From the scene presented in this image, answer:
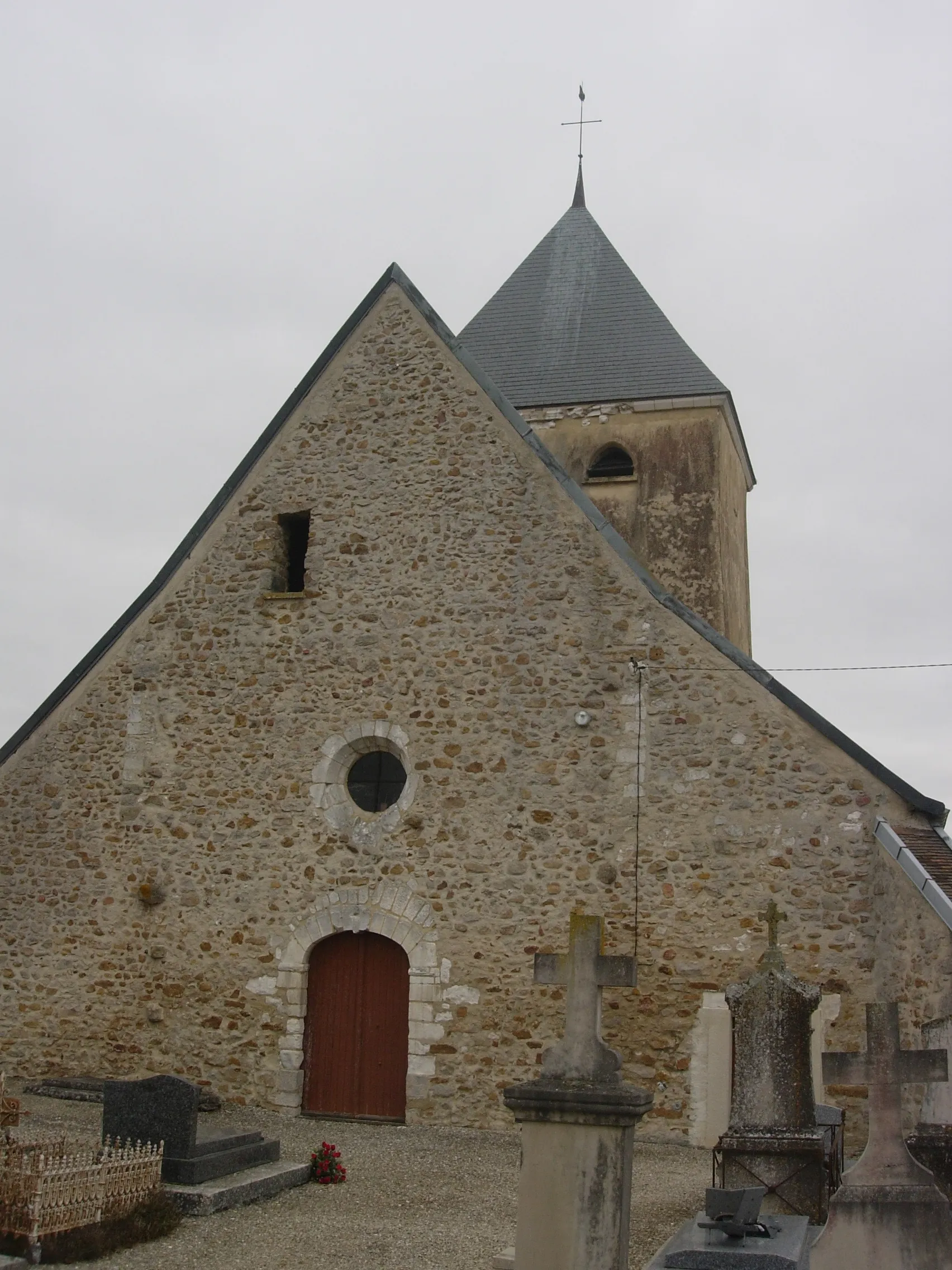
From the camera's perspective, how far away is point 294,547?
10.7 meters

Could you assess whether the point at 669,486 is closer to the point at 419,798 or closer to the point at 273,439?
the point at 273,439

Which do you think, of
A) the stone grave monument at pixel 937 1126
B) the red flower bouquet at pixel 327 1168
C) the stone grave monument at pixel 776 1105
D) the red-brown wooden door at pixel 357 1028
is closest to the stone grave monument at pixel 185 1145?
the red flower bouquet at pixel 327 1168

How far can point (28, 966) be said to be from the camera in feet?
33.1

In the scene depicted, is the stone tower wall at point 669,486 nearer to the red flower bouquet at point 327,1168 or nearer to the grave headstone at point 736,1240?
the red flower bouquet at point 327,1168

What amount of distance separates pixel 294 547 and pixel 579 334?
5.49m

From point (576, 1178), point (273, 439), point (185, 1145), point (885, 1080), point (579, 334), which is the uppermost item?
point (579, 334)

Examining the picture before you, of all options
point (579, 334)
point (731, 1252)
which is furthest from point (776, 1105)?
point (579, 334)

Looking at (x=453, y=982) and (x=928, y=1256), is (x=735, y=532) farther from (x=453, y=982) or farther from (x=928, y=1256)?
(x=928, y=1256)

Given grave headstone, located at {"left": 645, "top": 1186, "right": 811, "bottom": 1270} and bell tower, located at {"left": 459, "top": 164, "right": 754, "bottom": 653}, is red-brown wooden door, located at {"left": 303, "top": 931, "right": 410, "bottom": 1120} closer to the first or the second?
grave headstone, located at {"left": 645, "top": 1186, "right": 811, "bottom": 1270}

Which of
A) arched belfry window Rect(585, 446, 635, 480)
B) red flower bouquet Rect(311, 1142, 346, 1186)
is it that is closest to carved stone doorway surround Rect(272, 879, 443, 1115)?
red flower bouquet Rect(311, 1142, 346, 1186)

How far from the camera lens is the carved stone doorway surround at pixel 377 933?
29.7 feet

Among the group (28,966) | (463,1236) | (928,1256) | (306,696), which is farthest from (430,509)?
(928,1256)

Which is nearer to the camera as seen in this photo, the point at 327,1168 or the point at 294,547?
the point at 327,1168

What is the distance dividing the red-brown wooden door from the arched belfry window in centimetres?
590
